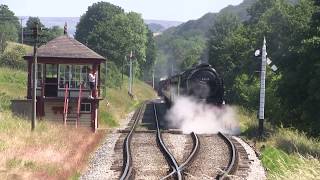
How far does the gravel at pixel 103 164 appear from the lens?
16.5m

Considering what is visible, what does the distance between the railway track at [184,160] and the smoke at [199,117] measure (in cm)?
558

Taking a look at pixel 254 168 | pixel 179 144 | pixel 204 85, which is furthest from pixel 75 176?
pixel 204 85

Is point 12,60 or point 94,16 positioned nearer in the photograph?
point 12,60

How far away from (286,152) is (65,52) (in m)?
16.0

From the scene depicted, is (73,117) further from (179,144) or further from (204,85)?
(179,144)

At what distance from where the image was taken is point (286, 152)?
21188 mm

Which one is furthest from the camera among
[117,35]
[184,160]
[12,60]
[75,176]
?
[117,35]

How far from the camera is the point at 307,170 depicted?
1034 centimetres

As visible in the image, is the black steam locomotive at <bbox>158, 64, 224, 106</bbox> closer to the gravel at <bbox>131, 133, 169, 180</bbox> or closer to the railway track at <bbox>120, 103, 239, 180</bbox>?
the railway track at <bbox>120, 103, 239, 180</bbox>

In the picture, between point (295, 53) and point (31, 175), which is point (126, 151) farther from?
point (295, 53)

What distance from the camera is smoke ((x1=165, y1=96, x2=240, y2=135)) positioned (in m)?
33.2

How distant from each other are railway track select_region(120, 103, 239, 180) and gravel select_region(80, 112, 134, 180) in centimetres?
44

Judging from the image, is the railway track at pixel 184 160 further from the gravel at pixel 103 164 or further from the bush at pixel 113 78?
the bush at pixel 113 78

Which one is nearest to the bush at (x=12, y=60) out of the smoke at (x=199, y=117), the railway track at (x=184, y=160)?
the smoke at (x=199, y=117)
